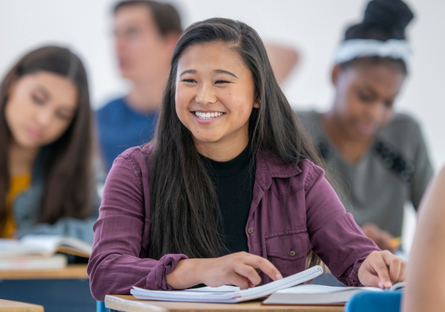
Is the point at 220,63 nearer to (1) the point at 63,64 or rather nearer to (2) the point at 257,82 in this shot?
(2) the point at 257,82

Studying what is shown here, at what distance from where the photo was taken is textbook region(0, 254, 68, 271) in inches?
64.9

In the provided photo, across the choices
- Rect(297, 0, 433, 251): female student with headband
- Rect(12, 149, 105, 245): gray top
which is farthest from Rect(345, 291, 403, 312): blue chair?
Rect(297, 0, 433, 251): female student with headband

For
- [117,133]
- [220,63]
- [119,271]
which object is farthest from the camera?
[117,133]

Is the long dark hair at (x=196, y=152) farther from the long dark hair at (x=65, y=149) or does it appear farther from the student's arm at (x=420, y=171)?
the student's arm at (x=420, y=171)

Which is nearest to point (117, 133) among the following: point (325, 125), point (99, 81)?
point (99, 81)

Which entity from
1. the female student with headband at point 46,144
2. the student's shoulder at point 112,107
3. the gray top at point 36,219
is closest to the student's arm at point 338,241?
the gray top at point 36,219

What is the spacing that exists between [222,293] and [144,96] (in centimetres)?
281

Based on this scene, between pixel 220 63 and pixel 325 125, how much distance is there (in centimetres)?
155

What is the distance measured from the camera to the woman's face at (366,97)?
8.07ft

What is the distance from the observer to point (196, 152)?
4.26ft

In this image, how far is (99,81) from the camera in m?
3.49

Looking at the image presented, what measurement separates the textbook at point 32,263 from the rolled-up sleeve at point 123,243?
0.58 meters

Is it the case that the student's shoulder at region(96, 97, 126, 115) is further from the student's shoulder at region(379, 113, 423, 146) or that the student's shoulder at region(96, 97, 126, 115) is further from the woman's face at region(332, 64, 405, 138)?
the student's shoulder at region(379, 113, 423, 146)

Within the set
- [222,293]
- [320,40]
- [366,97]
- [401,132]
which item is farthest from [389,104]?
[222,293]
